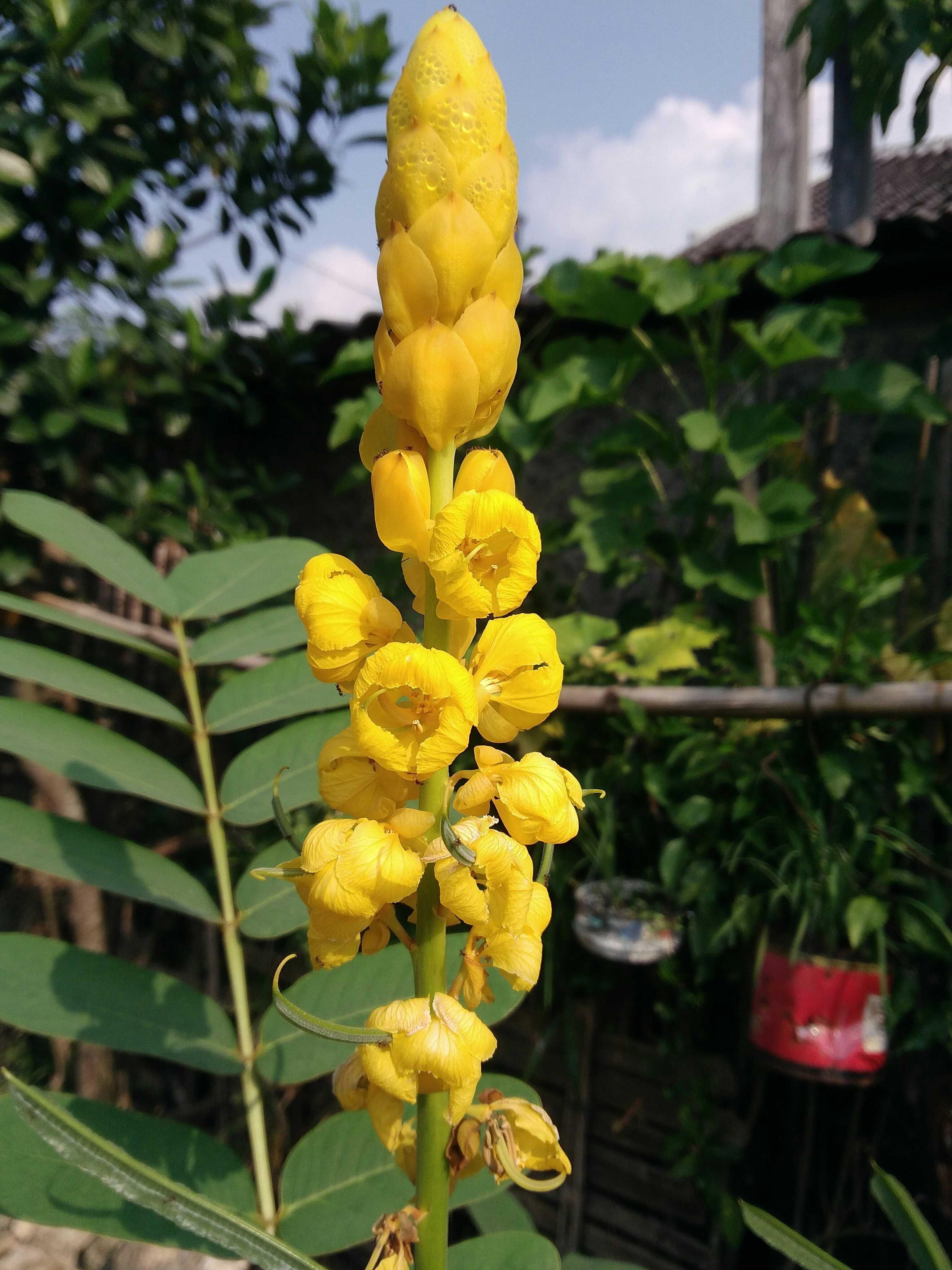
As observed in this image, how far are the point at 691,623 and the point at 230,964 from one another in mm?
1709

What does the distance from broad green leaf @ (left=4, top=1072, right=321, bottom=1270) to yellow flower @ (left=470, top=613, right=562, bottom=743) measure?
404 mm

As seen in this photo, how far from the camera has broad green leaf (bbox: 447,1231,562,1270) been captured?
31.4 inches

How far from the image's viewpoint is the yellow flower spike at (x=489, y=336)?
71 centimetres

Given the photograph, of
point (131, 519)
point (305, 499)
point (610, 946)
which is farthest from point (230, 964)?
point (305, 499)

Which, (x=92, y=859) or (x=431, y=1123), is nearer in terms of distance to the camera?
(x=431, y=1123)

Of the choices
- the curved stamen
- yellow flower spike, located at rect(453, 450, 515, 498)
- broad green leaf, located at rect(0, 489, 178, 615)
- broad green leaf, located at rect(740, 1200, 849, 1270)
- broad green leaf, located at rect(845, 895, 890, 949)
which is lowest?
broad green leaf, located at rect(845, 895, 890, 949)

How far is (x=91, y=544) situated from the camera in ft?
4.14

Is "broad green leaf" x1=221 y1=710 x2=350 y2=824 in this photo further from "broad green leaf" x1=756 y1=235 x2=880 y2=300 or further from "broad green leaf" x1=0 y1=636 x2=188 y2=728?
"broad green leaf" x1=756 y1=235 x2=880 y2=300

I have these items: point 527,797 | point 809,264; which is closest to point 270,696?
point 527,797

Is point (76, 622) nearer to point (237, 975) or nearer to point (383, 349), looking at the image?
point (237, 975)

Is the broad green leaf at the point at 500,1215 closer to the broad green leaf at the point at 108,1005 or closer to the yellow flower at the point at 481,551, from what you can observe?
the broad green leaf at the point at 108,1005

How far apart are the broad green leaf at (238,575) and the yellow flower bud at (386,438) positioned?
0.50m

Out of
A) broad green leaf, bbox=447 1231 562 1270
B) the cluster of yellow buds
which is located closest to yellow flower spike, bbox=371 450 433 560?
the cluster of yellow buds

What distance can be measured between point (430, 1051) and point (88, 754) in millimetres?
644
